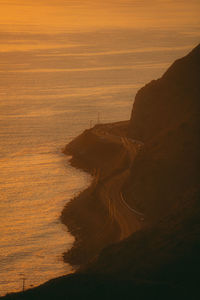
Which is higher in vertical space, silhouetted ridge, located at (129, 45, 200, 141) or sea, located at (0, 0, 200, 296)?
silhouetted ridge, located at (129, 45, 200, 141)

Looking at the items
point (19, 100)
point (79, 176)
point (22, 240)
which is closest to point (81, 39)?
point (19, 100)

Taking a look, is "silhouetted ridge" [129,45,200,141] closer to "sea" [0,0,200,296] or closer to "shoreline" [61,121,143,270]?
"shoreline" [61,121,143,270]

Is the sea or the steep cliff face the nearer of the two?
the sea

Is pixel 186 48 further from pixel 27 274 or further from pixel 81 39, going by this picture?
pixel 27 274

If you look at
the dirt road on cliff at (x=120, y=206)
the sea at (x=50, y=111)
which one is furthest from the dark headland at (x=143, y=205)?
the sea at (x=50, y=111)

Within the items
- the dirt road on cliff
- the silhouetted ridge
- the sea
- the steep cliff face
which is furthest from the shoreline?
the silhouetted ridge

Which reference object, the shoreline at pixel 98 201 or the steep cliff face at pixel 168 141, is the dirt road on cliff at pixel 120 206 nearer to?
the shoreline at pixel 98 201

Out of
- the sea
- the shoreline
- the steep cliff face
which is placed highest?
the steep cliff face

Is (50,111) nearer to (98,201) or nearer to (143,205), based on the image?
(98,201)

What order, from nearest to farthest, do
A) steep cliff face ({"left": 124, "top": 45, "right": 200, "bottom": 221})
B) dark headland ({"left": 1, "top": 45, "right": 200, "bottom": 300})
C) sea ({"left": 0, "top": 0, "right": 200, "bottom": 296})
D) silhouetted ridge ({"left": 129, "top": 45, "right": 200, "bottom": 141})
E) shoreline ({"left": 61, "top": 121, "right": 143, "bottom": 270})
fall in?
dark headland ({"left": 1, "top": 45, "right": 200, "bottom": 300})
shoreline ({"left": 61, "top": 121, "right": 143, "bottom": 270})
sea ({"left": 0, "top": 0, "right": 200, "bottom": 296})
steep cliff face ({"left": 124, "top": 45, "right": 200, "bottom": 221})
silhouetted ridge ({"left": 129, "top": 45, "right": 200, "bottom": 141})
